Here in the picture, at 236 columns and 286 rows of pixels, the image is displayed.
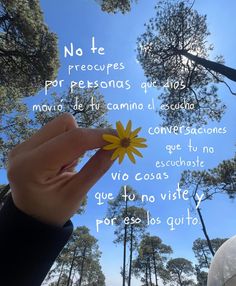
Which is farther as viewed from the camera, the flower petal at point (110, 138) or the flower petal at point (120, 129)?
the flower petal at point (120, 129)

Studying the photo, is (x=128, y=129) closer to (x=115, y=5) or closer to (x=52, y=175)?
(x=52, y=175)

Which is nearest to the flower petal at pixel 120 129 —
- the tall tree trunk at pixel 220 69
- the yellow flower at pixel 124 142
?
the yellow flower at pixel 124 142

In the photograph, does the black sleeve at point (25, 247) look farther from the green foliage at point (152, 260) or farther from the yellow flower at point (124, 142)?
the green foliage at point (152, 260)

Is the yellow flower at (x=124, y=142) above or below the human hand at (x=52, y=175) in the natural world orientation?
above

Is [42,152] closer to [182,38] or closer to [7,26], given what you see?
[182,38]

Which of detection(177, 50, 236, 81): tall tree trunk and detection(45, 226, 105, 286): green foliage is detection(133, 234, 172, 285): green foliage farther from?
detection(177, 50, 236, 81): tall tree trunk

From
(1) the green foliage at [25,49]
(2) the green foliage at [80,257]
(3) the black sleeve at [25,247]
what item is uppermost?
(2) the green foliage at [80,257]

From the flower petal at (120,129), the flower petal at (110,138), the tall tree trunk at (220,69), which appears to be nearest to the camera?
the flower petal at (110,138)

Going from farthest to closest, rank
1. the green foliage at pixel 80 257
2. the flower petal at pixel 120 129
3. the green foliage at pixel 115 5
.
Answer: the green foliage at pixel 80 257 < the green foliage at pixel 115 5 < the flower petal at pixel 120 129
